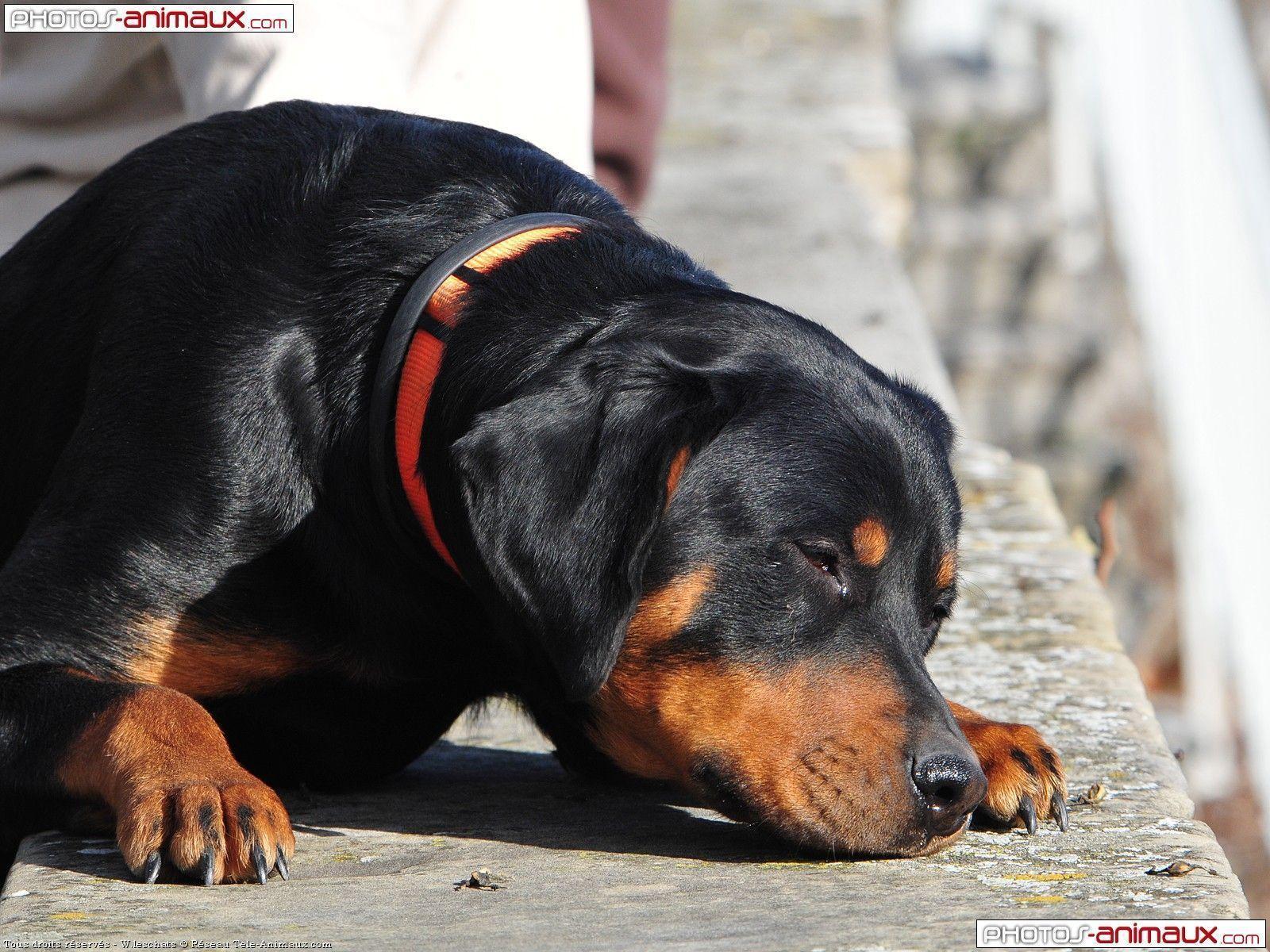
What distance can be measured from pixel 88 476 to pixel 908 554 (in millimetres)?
1443

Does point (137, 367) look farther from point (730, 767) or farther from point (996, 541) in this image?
point (996, 541)

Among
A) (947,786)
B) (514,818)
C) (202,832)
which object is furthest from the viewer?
(514,818)

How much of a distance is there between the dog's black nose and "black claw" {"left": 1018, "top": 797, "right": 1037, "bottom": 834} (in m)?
0.24

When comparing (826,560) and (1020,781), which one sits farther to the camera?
(1020,781)

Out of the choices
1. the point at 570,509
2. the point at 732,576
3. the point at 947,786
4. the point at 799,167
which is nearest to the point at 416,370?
the point at 570,509

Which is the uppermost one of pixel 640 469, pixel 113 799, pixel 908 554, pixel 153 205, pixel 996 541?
pixel 153 205

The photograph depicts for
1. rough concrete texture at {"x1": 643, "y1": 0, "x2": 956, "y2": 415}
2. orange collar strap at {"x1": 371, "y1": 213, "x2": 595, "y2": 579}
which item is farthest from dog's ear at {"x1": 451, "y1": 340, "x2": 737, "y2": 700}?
rough concrete texture at {"x1": 643, "y1": 0, "x2": 956, "y2": 415}

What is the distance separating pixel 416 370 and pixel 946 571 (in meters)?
1.00

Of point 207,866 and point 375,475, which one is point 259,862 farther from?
point 375,475

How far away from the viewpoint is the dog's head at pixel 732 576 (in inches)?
99.0

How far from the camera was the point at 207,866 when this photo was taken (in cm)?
236

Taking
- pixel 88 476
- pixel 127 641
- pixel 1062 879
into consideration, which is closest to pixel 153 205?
pixel 88 476

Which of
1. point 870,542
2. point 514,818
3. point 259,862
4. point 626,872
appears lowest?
point 514,818

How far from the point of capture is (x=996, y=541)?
14.9 ft
